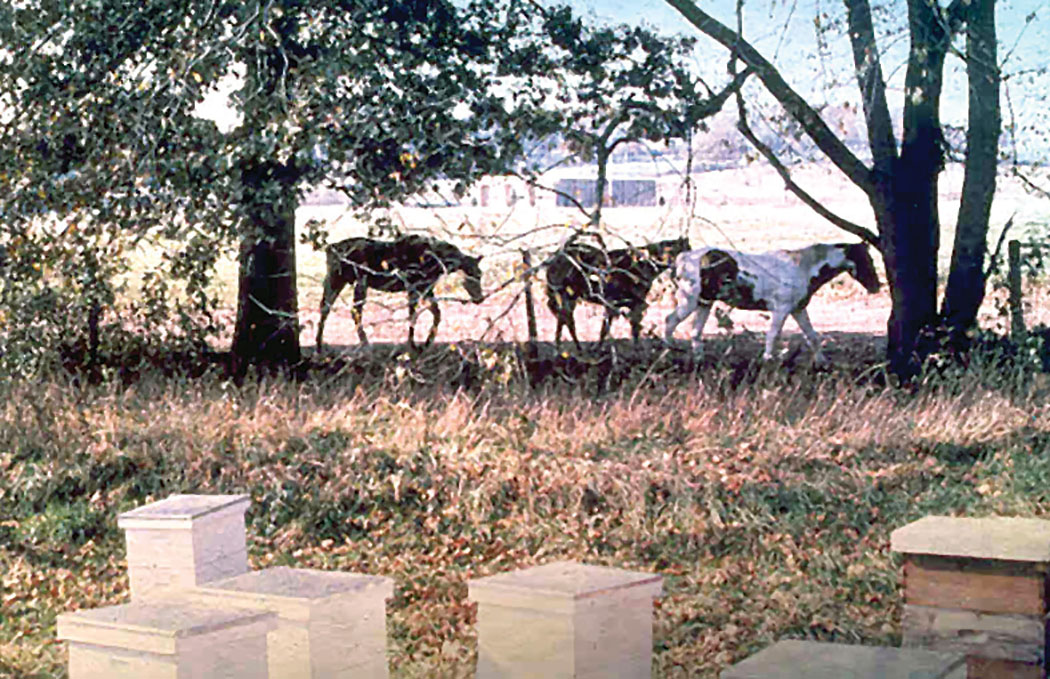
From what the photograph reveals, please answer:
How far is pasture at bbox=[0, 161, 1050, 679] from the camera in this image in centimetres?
652

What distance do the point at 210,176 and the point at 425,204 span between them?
5.00 ft

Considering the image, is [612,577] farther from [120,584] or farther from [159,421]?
[159,421]

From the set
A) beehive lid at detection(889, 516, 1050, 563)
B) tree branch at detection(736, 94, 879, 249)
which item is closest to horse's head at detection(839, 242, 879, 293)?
tree branch at detection(736, 94, 879, 249)

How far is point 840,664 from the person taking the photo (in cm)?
210

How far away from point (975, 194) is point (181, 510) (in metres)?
9.65

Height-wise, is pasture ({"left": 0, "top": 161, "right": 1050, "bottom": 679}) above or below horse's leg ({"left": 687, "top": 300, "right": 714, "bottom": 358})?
below

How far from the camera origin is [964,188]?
37.4 ft

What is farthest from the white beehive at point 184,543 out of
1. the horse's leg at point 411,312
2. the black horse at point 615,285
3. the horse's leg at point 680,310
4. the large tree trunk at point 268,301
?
the horse's leg at point 680,310

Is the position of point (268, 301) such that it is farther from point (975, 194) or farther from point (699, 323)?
point (975, 194)

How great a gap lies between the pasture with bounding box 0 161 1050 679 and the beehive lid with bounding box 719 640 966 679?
3.44 metres

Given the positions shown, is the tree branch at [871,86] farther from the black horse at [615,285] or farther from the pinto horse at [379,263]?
the pinto horse at [379,263]

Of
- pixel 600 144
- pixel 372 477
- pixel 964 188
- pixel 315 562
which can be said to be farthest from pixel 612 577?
pixel 964 188

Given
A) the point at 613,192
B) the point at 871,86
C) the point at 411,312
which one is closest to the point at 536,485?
the point at 411,312

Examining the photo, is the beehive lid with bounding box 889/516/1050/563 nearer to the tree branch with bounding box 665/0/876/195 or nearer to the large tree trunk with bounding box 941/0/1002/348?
the tree branch with bounding box 665/0/876/195
